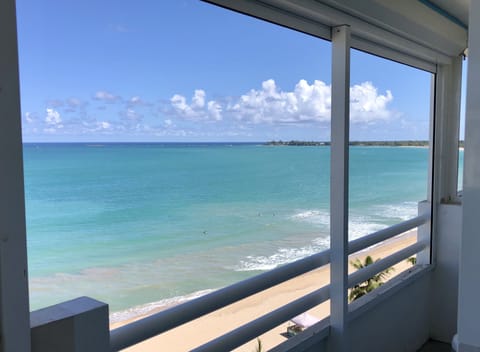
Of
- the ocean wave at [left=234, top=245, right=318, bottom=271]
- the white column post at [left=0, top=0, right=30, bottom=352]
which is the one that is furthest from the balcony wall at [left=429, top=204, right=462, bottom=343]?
the ocean wave at [left=234, top=245, right=318, bottom=271]

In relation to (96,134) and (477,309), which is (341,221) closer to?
(477,309)

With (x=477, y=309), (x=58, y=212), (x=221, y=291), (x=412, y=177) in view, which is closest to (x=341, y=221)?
(x=221, y=291)

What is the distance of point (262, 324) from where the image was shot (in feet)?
5.50

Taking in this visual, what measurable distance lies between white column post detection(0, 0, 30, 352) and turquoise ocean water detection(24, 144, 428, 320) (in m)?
9.51

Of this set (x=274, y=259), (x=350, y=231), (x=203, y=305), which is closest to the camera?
(x=203, y=305)

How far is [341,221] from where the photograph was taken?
1.97 meters

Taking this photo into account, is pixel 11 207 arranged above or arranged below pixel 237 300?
above

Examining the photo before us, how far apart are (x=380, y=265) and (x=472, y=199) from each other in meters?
1.93

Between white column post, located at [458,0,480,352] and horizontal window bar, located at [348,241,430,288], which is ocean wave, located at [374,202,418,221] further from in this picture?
white column post, located at [458,0,480,352]

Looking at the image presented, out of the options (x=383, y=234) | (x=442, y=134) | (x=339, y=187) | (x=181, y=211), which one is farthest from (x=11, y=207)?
(x=181, y=211)

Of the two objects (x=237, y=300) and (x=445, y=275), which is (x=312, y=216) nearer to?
(x=445, y=275)

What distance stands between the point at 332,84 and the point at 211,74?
18.9 meters

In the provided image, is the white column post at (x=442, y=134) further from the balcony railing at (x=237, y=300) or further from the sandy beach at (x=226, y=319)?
the sandy beach at (x=226, y=319)

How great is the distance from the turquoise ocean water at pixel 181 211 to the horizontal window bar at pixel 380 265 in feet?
26.2
